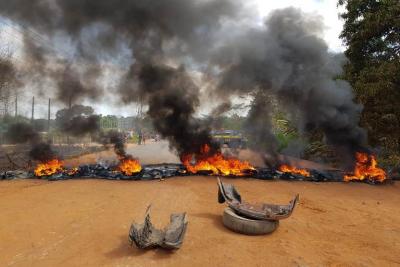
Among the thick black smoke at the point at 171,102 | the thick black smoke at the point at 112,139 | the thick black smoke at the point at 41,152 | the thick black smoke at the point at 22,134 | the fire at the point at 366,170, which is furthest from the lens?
the thick black smoke at the point at 22,134

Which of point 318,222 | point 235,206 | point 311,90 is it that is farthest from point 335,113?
point 235,206

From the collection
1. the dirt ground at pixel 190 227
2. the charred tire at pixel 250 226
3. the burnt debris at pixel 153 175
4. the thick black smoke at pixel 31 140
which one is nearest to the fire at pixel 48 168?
the burnt debris at pixel 153 175

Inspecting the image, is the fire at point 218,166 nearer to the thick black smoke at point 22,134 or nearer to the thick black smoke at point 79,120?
the thick black smoke at point 79,120

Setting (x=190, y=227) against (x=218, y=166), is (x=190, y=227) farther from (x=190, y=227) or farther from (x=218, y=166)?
(x=218, y=166)

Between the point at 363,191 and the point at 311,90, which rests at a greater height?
the point at 311,90

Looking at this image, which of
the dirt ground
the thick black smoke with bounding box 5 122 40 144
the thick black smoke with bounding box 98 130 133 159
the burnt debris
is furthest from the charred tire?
the thick black smoke with bounding box 5 122 40 144

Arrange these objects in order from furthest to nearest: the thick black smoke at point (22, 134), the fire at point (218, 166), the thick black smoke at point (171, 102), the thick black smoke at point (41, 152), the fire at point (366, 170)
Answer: the thick black smoke at point (22, 134) < the thick black smoke at point (171, 102) < the thick black smoke at point (41, 152) < the fire at point (218, 166) < the fire at point (366, 170)

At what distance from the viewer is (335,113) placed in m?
17.9

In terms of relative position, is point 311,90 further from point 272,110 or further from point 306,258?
point 306,258

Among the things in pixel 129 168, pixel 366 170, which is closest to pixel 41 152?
pixel 129 168

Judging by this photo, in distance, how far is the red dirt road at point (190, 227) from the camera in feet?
20.9

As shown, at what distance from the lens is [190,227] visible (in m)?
7.94

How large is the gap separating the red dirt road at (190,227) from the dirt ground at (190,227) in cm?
2

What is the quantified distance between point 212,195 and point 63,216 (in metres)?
4.86
